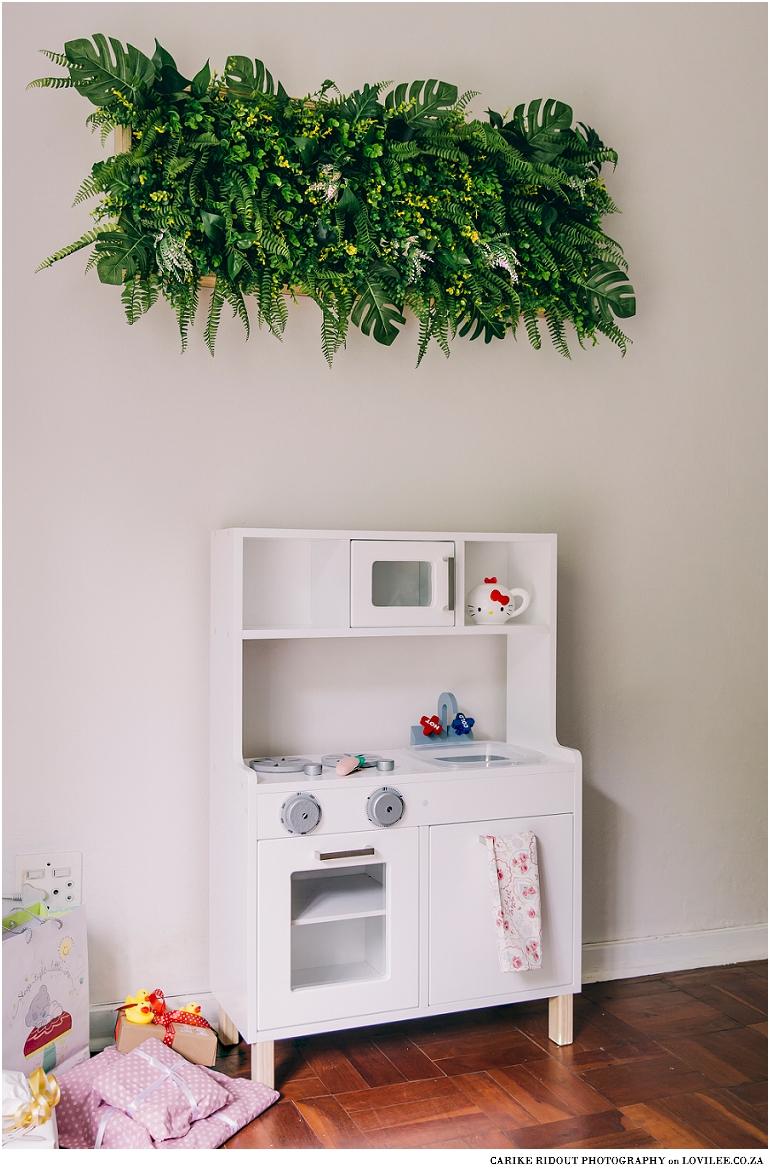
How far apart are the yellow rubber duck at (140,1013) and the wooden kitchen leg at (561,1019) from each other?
930 millimetres

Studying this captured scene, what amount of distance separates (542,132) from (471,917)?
193cm

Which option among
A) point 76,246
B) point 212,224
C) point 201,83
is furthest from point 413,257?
point 76,246

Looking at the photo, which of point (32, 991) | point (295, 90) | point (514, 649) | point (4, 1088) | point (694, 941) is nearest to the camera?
point (4, 1088)

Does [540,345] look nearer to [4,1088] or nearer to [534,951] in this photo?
[534,951]

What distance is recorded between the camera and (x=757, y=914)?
Result: 296 cm

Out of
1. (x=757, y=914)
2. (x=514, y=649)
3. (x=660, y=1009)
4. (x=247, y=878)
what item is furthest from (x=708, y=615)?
(x=247, y=878)

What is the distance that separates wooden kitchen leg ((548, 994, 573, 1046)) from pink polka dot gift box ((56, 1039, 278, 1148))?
2.29ft

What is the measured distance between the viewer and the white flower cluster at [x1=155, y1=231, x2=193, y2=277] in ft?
7.01

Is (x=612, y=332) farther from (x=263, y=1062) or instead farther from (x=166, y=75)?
(x=263, y=1062)

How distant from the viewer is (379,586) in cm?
227

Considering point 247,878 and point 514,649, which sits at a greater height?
point 514,649

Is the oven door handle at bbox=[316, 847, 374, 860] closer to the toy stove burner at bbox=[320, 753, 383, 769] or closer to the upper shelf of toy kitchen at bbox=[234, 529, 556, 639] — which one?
the toy stove burner at bbox=[320, 753, 383, 769]
